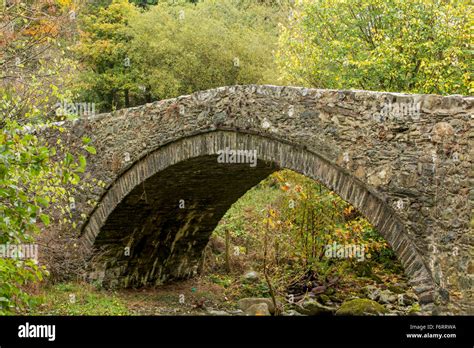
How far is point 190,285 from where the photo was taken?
13898 mm

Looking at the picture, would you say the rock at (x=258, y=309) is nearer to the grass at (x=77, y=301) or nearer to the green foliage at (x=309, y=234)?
the green foliage at (x=309, y=234)

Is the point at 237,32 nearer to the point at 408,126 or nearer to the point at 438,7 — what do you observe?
the point at 438,7

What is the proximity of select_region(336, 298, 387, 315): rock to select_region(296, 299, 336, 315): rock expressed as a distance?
2.32ft

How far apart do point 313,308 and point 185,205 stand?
3.02 m

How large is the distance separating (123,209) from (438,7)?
6.91 metres

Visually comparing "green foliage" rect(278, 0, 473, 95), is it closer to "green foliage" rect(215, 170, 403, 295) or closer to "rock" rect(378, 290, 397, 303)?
"green foliage" rect(215, 170, 403, 295)

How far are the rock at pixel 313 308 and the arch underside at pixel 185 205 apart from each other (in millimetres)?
2326

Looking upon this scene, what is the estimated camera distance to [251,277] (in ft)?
45.3

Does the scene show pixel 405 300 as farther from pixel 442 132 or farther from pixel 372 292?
pixel 442 132

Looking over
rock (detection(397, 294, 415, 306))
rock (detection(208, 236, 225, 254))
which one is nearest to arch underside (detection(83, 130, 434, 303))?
rock (detection(208, 236, 225, 254))

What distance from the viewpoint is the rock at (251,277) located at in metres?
13.7

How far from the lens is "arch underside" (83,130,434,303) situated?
7.27m

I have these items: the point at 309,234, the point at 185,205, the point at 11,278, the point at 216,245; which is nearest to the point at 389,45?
the point at 309,234

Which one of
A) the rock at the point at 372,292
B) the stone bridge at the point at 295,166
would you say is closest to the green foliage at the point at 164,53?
the rock at the point at 372,292
